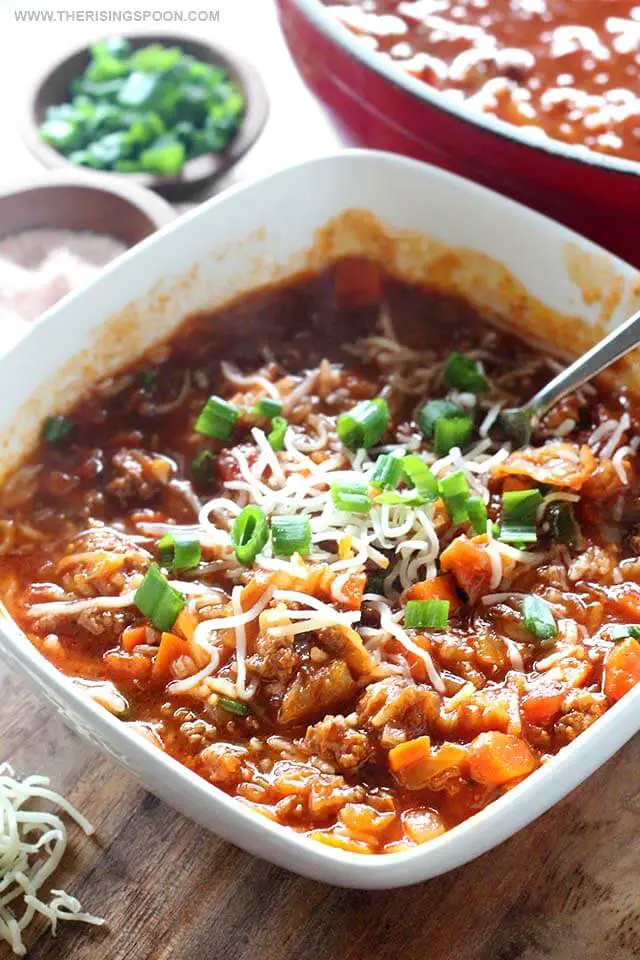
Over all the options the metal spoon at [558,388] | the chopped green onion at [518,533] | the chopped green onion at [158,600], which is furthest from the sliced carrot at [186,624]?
the metal spoon at [558,388]

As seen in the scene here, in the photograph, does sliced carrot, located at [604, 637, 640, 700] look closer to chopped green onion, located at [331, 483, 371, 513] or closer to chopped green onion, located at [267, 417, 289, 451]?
chopped green onion, located at [331, 483, 371, 513]

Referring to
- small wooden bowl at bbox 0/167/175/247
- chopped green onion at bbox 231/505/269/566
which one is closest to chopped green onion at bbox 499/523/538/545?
chopped green onion at bbox 231/505/269/566

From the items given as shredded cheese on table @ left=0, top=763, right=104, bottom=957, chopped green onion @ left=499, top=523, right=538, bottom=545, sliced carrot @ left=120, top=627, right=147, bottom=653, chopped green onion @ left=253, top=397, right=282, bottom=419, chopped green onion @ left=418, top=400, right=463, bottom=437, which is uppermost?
chopped green onion @ left=253, top=397, right=282, bottom=419

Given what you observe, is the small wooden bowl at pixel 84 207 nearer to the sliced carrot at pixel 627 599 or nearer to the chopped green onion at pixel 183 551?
the chopped green onion at pixel 183 551

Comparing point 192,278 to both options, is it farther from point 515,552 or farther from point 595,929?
point 595,929

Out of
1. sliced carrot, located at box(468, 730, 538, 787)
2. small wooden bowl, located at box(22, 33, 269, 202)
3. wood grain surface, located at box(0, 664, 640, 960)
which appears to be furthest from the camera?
small wooden bowl, located at box(22, 33, 269, 202)

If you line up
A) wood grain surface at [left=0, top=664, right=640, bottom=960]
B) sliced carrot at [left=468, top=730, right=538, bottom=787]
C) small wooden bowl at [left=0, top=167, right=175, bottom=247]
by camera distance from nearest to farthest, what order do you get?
sliced carrot at [left=468, top=730, right=538, bottom=787] → wood grain surface at [left=0, top=664, right=640, bottom=960] → small wooden bowl at [left=0, top=167, right=175, bottom=247]

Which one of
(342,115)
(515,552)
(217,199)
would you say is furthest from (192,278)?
(515,552)

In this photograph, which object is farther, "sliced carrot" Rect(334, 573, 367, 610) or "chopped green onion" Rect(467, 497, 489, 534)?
"chopped green onion" Rect(467, 497, 489, 534)
